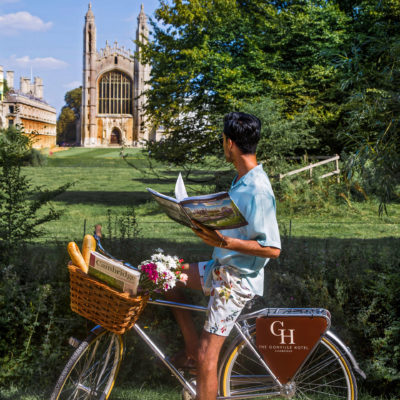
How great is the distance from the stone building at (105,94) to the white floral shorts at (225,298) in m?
89.3

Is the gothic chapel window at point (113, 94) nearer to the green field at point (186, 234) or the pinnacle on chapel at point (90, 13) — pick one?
the pinnacle on chapel at point (90, 13)

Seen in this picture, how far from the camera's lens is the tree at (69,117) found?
107m

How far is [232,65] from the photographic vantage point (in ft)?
56.8

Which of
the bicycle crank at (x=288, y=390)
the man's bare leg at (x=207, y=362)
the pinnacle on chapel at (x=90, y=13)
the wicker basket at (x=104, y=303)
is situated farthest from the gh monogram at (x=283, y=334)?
the pinnacle on chapel at (x=90, y=13)

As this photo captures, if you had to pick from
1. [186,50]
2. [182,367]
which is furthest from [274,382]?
[186,50]

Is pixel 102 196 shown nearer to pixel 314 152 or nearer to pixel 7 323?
pixel 314 152

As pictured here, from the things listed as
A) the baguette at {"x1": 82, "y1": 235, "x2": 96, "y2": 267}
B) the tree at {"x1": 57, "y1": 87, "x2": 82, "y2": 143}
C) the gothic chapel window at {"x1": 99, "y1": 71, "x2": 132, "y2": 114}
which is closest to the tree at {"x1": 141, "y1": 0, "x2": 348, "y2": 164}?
the baguette at {"x1": 82, "y1": 235, "x2": 96, "y2": 267}

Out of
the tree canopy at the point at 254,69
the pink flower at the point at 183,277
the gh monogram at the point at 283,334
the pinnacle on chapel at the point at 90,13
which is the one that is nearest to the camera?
the pink flower at the point at 183,277

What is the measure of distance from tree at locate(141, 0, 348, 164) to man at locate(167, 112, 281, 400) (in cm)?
1364

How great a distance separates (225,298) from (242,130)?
2.93ft

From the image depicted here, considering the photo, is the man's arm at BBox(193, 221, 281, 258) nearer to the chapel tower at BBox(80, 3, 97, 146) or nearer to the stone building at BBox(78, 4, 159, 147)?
the stone building at BBox(78, 4, 159, 147)

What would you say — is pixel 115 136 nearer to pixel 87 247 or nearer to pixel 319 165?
pixel 319 165

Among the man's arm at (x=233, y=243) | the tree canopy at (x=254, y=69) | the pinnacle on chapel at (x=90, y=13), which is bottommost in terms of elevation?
the man's arm at (x=233, y=243)

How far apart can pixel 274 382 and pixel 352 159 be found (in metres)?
3.26
